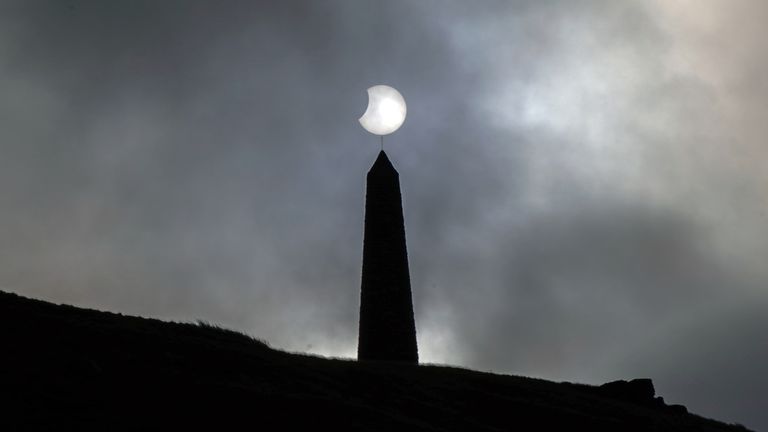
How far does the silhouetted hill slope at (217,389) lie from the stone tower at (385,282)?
756 centimetres

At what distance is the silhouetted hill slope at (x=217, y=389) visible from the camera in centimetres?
1037

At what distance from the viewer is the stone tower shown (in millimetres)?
27844

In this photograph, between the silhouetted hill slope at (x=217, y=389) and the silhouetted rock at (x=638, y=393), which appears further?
the silhouetted rock at (x=638, y=393)

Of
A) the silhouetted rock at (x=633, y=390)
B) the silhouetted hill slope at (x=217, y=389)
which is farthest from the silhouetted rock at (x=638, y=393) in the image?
the silhouetted hill slope at (x=217, y=389)

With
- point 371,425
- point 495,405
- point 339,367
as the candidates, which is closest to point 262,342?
point 339,367

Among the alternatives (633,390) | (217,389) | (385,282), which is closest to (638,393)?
(633,390)

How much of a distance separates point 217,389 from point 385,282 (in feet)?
56.3

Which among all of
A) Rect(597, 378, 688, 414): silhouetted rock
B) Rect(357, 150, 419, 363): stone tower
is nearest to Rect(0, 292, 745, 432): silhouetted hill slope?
Rect(597, 378, 688, 414): silhouetted rock

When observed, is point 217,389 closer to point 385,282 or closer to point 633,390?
point 633,390

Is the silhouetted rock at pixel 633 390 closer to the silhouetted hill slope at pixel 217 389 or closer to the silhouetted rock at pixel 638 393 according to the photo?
the silhouetted rock at pixel 638 393

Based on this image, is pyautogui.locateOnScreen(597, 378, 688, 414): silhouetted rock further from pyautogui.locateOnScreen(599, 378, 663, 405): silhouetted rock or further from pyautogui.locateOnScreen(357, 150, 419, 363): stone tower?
pyautogui.locateOnScreen(357, 150, 419, 363): stone tower

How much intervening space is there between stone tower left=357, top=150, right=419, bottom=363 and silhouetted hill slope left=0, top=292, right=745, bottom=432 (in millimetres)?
7558

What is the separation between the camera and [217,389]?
39.9 feet

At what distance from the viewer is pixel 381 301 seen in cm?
2869
